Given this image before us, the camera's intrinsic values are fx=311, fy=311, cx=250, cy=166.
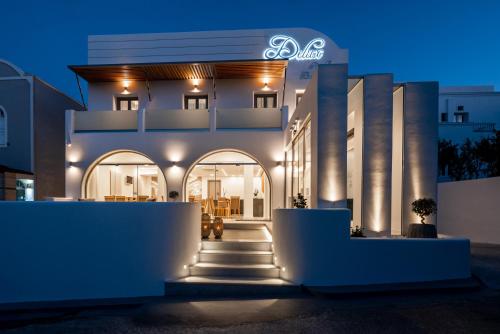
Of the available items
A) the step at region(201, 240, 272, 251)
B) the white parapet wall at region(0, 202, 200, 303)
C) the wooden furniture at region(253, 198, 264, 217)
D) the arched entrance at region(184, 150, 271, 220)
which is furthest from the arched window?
the step at region(201, 240, 272, 251)

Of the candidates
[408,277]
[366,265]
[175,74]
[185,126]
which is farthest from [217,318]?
[175,74]

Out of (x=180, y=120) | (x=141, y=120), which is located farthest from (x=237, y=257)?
(x=141, y=120)

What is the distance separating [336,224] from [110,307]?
4.11 m

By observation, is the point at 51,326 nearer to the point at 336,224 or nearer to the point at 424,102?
the point at 336,224

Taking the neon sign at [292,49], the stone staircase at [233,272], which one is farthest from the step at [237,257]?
the neon sign at [292,49]

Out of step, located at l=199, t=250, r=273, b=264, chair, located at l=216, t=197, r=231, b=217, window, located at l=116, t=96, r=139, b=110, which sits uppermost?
window, located at l=116, t=96, r=139, b=110

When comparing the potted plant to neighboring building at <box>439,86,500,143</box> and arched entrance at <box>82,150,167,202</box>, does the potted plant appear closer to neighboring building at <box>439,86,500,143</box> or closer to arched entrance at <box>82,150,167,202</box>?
arched entrance at <box>82,150,167,202</box>

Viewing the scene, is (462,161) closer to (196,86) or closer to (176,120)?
(196,86)

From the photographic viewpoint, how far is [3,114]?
13.3 m

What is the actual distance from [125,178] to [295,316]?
10.8 m

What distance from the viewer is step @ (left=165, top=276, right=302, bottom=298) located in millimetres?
5742

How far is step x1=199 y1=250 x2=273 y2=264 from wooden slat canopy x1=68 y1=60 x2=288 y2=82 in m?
7.46

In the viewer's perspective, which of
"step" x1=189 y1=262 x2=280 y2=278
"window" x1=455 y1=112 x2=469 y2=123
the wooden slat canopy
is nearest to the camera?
"step" x1=189 y1=262 x2=280 y2=278

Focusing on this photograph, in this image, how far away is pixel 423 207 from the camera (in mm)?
6941
